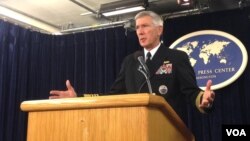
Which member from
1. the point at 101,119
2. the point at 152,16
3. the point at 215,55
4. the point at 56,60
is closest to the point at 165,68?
the point at 152,16

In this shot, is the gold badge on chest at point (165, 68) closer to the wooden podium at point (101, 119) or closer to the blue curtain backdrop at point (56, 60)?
the wooden podium at point (101, 119)

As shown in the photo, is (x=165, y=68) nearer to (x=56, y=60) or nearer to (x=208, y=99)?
(x=208, y=99)

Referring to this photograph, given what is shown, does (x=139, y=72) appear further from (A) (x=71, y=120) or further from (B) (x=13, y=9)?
(B) (x=13, y=9)

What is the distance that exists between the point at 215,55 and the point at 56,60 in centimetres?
222

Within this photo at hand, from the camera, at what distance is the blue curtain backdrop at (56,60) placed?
4.52 m

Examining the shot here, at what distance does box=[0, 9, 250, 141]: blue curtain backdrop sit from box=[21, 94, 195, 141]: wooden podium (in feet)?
10.7

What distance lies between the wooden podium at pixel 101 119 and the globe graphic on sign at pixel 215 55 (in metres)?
2.83

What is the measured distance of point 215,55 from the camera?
391 cm

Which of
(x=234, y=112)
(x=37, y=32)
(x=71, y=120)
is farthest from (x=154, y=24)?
(x=37, y=32)

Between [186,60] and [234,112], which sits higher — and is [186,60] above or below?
above

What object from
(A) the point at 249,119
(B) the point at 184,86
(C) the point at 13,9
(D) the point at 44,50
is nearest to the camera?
(B) the point at 184,86

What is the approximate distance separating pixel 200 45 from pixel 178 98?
2533mm

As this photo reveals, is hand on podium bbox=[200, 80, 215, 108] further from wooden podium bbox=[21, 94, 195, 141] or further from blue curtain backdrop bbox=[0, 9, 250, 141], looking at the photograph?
blue curtain backdrop bbox=[0, 9, 250, 141]

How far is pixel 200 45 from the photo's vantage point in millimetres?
3965
